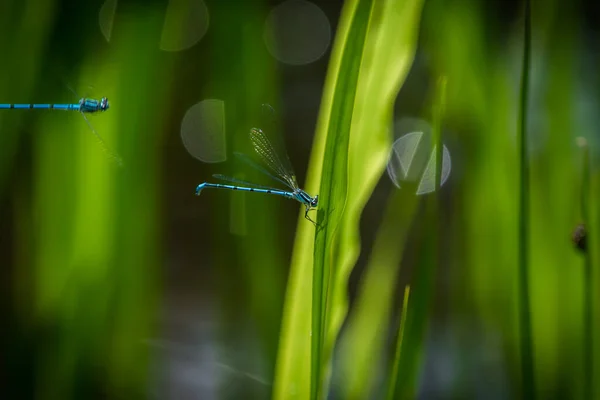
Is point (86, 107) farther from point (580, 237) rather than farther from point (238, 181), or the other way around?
point (580, 237)

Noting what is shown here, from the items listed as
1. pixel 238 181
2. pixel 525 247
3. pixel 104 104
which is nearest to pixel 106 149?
pixel 104 104

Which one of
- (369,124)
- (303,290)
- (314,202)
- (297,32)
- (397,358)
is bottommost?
(397,358)

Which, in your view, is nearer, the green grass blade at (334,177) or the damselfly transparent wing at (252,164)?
the green grass blade at (334,177)

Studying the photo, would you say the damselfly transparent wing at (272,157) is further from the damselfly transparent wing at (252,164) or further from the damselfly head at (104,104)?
the damselfly head at (104,104)

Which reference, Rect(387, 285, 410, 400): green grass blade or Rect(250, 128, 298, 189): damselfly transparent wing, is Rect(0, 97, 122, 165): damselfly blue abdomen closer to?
Rect(250, 128, 298, 189): damselfly transparent wing

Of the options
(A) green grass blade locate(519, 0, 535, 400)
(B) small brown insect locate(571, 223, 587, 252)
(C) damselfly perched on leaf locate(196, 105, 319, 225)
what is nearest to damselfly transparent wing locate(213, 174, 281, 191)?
(C) damselfly perched on leaf locate(196, 105, 319, 225)

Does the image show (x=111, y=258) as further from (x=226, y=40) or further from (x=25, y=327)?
(x=226, y=40)

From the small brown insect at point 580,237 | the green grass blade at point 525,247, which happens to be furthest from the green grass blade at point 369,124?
the small brown insect at point 580,237
